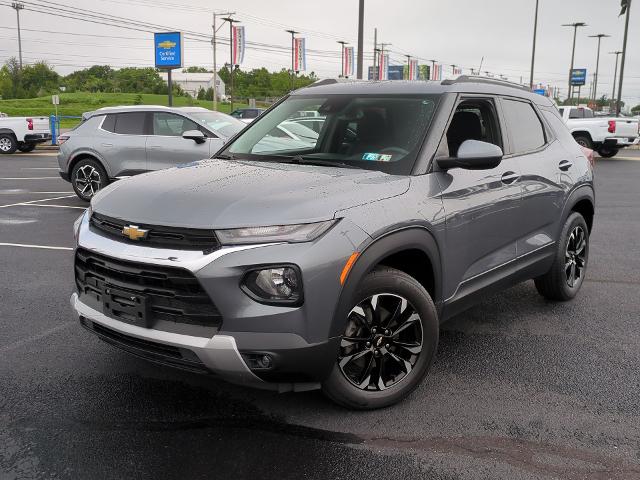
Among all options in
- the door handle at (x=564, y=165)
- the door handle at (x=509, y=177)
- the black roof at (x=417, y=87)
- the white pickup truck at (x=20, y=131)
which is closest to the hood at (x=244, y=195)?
the black roof at (x=417, y=87)

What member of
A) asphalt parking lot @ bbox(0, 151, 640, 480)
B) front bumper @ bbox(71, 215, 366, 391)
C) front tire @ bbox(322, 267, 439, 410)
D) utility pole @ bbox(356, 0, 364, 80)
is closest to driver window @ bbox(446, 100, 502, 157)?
front tire @ bbox(322, 267, 439, 410)

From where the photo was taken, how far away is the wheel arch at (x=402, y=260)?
9.87 feet

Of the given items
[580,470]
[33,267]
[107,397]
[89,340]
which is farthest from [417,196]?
[33,267]

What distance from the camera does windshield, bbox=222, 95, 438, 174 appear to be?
3.84 metres

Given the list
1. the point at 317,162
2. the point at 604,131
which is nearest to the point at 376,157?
the point at 317,162

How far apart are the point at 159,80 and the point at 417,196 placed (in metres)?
137

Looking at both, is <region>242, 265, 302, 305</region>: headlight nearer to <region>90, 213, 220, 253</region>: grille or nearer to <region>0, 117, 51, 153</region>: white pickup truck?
<region>90, 213, 220, 253</region>: grille

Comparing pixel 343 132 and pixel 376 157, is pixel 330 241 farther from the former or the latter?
pixel 343 132

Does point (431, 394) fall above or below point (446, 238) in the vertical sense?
below

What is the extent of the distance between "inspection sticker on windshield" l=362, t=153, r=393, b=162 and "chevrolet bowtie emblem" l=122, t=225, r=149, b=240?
4.79 feet

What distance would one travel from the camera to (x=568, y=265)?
5.45 meters

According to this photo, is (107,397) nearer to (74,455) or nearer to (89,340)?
(74,455)

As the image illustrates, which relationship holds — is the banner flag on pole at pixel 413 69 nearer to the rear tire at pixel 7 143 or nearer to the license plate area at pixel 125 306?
the rear tire at pixel 7 143

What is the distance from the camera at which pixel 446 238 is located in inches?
144
